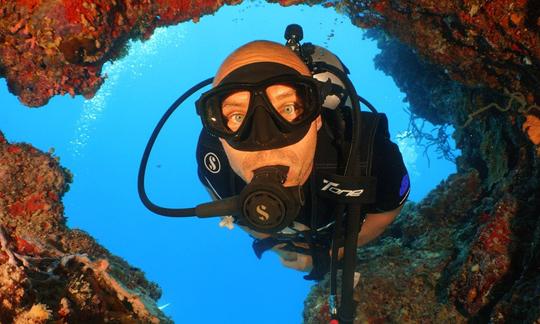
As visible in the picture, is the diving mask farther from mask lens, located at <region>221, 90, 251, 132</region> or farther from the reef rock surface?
the reef rock surface

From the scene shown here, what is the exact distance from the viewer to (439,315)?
3836 millimetres

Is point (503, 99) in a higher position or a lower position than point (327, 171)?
higher

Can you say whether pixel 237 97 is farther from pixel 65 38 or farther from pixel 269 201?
pixel 65 38

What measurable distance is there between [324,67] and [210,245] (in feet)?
241

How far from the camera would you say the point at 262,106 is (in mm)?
2795

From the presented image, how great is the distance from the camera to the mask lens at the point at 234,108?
286 cm

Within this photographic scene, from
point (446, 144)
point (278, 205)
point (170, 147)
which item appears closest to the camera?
point (278, 205)

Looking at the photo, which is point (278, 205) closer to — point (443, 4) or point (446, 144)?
point (443, 4)

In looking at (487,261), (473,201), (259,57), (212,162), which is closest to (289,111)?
(259,57)

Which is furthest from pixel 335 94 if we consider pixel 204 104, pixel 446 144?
pixel 446 144

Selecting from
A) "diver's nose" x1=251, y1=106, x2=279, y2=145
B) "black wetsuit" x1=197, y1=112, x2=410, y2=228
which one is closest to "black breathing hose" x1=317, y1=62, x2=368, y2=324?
"black wetsuit" x1=197, y1=112, x2=410, y2=228

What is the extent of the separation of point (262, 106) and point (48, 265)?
1.74 m

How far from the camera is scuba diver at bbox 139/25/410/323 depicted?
2760 millimetres

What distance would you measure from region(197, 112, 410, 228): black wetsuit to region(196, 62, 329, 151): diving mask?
682mm
